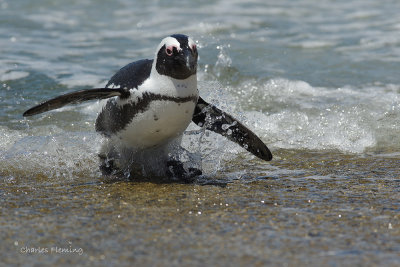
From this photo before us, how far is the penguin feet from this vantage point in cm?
420

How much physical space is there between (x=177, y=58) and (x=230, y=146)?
1383 mm

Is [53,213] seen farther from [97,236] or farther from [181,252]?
[181,252]

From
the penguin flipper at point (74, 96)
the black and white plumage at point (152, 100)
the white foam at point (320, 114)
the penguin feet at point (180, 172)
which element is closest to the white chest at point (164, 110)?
the black and white plumage at point (152, 100)

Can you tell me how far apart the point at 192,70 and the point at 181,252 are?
1437 mm

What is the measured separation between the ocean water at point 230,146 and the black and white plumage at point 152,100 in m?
0.28

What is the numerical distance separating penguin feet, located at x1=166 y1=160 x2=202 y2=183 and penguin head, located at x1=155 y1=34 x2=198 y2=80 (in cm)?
70

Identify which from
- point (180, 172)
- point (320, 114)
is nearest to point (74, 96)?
point (180, 172)

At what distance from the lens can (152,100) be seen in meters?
3.83

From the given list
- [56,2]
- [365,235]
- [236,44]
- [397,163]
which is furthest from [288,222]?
[56,2]

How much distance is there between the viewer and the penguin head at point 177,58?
3.75 metres

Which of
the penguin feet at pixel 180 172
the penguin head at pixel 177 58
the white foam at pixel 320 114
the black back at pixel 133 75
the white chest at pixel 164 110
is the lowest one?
the penguin feet at pixel 180 172

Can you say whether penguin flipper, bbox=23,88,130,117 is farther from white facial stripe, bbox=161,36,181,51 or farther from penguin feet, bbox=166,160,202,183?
penguin feet, bbox=166,160,202,183

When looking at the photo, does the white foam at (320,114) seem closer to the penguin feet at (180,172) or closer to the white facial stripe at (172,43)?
the penguin feet at (180,172)

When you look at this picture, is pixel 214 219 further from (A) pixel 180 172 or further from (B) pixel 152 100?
(A) pixel 180 172
